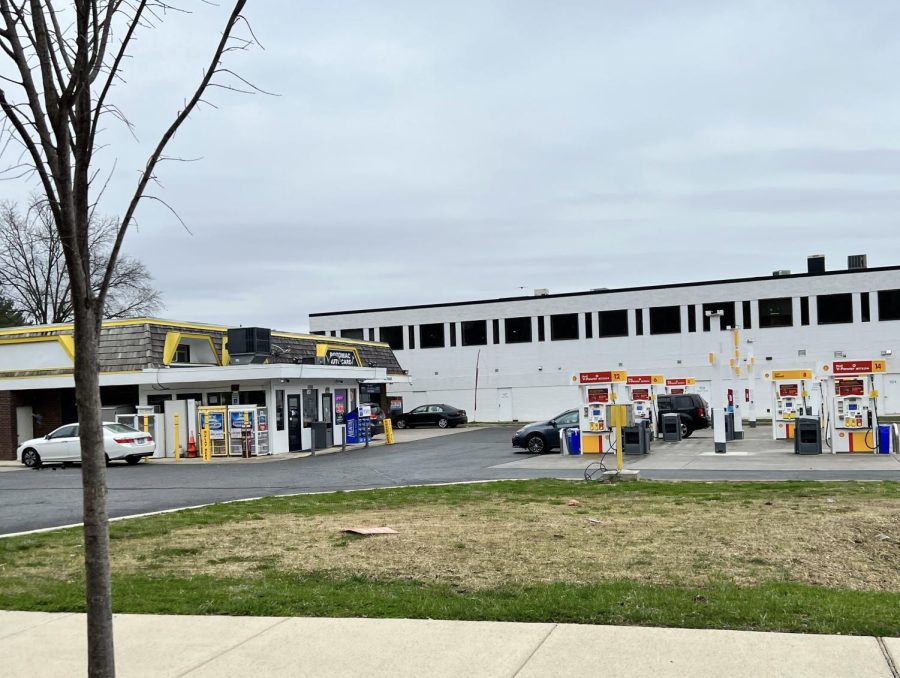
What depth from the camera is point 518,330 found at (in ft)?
203

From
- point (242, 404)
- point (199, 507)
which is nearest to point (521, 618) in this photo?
point (199, 507)

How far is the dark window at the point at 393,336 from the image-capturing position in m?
65.8

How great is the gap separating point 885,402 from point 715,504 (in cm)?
4316

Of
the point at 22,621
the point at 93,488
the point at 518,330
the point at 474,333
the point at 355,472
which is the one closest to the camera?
the point at 93,488

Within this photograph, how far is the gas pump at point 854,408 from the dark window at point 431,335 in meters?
39.8

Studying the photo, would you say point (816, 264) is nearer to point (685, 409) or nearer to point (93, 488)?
point (685, 409)

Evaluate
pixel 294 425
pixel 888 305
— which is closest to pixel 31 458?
pixel 294 425

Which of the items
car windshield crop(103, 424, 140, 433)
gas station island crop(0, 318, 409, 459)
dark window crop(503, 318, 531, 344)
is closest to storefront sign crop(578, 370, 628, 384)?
gas station island crop(0, 318, 409, 459)

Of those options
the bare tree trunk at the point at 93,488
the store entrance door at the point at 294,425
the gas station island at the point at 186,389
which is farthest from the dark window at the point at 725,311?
the bare tree trunk at the point at 93,488

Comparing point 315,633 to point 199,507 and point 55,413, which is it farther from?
point 55,413

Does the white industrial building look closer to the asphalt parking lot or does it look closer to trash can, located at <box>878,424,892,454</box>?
the asphalt parking lot

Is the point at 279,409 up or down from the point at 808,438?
up

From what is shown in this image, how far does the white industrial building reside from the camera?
52.7m

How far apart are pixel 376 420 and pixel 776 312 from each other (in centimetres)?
2509
